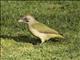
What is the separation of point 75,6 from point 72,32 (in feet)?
17.1

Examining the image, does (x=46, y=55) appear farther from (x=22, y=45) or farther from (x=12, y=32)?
(x=12, y=32)

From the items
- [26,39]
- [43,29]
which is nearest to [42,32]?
[43,29]

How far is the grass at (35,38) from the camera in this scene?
485 inches

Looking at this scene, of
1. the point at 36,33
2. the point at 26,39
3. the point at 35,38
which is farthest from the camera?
the point at 35,38

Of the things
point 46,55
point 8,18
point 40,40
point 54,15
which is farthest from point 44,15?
point 46,55

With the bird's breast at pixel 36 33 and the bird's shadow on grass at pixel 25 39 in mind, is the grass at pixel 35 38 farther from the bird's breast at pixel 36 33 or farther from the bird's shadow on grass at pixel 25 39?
the bird's breast at pixel 36 33

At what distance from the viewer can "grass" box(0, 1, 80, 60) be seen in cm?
1231

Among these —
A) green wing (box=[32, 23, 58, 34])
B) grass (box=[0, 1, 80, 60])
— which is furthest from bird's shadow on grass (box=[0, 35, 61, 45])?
green wing (box=[32, 23, 58, 34])

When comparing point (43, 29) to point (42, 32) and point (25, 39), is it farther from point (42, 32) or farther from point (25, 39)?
point (25, 39)

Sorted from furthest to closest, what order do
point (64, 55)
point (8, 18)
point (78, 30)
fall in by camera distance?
point (8, 18)
point (78, 30)
point (64, 55)

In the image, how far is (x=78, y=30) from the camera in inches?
599

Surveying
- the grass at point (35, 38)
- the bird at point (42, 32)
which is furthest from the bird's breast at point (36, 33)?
the grass at point (35, 38)

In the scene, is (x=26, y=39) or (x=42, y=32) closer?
(x=42, y=32)

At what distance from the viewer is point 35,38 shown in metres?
14.5
